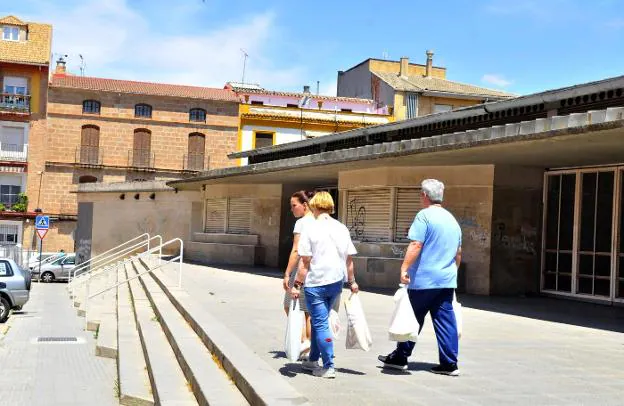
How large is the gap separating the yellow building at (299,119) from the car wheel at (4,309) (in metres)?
31.6

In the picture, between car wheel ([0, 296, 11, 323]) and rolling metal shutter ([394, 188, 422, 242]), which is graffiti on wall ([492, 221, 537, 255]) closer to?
rolling metal shutter ([394, 188, 422, 242])

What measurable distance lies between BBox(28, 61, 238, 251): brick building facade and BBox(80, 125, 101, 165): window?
63mm

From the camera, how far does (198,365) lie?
22.5 feet

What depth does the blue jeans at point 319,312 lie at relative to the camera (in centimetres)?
612

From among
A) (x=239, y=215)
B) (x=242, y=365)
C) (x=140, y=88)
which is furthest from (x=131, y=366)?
(x=140, y=88)

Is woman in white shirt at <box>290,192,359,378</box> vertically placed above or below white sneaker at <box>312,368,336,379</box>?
above

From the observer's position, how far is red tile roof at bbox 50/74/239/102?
49.6 meters

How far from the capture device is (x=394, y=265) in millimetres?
16234

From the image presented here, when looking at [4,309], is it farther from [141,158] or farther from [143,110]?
[143,110]

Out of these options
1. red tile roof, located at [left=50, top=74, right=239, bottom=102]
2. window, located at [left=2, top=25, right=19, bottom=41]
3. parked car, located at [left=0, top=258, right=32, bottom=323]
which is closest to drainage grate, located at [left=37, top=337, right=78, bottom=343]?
parked car, located at [left=0, top=258, right=32, bottom=323]

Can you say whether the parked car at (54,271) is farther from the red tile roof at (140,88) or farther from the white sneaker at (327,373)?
the white sneaker at (327,373)

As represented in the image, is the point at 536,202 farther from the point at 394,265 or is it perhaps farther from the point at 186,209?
the point at 186,209

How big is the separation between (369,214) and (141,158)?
3507cm

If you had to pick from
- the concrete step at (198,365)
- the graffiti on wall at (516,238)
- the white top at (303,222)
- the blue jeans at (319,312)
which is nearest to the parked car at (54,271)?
the graffiti on wall at (516,238)
